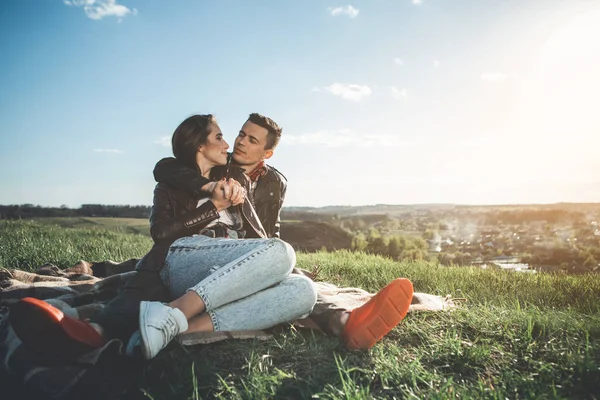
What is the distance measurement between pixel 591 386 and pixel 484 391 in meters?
0.56

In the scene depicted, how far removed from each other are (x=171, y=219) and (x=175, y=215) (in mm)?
167

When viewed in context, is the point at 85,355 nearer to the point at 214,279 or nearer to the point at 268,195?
the point at 214,279

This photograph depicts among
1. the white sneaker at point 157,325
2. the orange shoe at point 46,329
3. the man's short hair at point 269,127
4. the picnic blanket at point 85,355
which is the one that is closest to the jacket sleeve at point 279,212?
the man's short hair at point 269,127

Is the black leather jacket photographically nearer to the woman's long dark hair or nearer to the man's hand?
the woman's long dark hair

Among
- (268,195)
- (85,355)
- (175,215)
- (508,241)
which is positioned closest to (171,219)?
(175,215)

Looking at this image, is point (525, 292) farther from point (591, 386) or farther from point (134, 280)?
point (134, 280)

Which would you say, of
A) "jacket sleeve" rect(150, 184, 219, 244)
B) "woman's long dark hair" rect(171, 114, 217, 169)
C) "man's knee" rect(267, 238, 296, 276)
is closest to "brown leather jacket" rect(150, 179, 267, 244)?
"jacket sleeve" rect(150, 184, 219, 244)

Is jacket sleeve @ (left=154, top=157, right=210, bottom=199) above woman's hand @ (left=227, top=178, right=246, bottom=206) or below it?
above

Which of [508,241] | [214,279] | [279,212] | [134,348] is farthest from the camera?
[508,241]

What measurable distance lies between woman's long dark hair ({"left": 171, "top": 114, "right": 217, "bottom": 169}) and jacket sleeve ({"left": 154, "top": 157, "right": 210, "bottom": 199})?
180 millimetres

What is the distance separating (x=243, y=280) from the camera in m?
2.61

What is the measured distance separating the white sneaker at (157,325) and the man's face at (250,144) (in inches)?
85.7

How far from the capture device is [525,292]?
14.3ft

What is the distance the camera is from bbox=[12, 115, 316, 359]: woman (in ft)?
7.30
